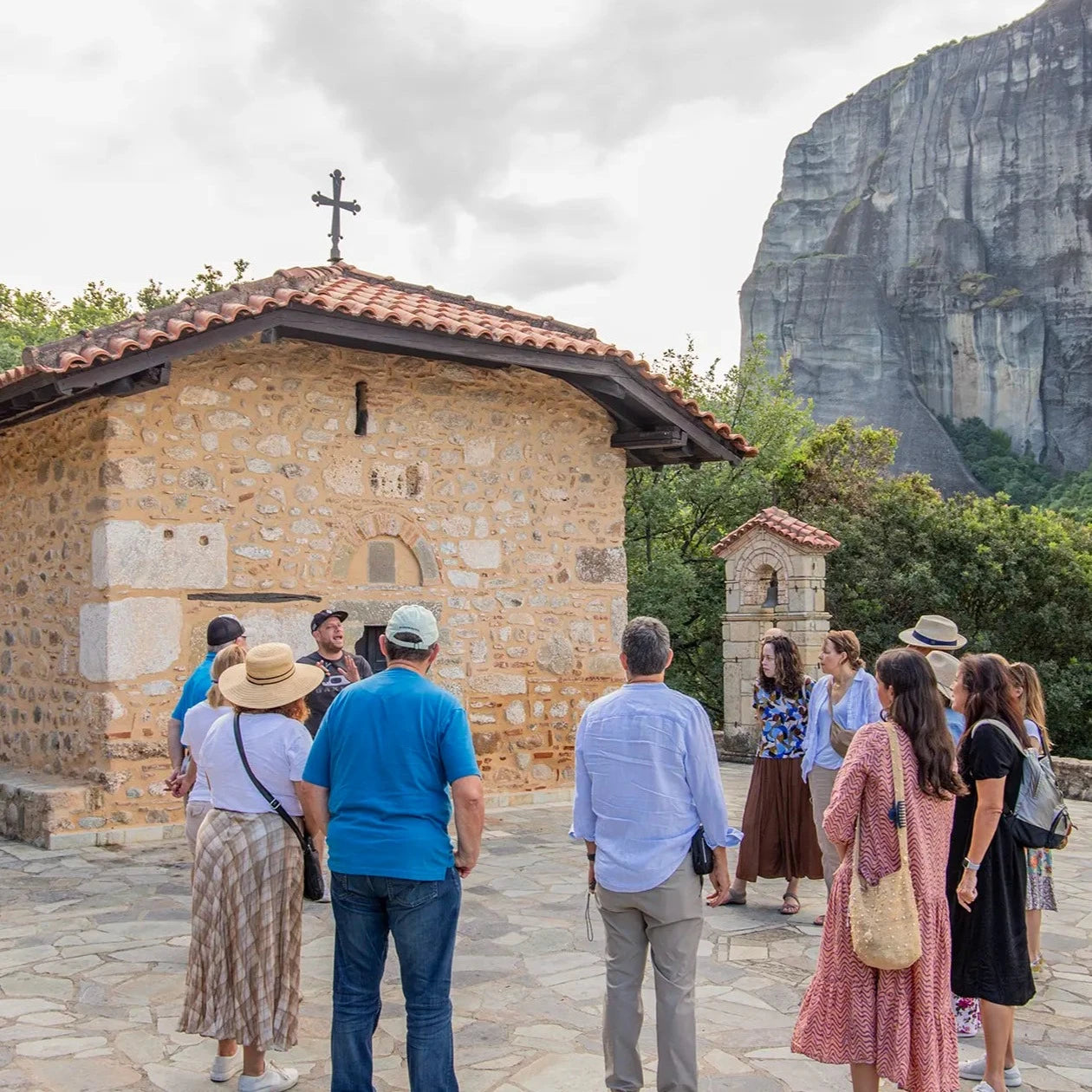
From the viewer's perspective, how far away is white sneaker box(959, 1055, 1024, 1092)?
3.67 m

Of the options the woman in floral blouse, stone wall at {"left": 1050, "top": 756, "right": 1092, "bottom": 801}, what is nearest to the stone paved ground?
the woman in floral blouse

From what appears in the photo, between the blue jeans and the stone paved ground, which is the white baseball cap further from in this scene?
the stone paved ground

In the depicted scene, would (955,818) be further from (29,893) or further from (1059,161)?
(1059,161)

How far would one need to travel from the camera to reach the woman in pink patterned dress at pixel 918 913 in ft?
10.7

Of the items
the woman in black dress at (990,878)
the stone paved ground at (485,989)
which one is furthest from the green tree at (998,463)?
the woman in black dress at (990,878)

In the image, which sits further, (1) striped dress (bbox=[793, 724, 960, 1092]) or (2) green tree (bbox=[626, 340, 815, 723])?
(2) green tree (bbox=[626, 340, 815, 723])

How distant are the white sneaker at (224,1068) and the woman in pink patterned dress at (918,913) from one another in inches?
72.8

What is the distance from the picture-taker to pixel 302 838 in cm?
371

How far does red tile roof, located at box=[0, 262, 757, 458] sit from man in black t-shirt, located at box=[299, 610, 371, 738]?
2.37 m

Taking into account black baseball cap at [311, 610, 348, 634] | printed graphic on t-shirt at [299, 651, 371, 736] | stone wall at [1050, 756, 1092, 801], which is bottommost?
stone wall at [1050, 756, 1092, 801]

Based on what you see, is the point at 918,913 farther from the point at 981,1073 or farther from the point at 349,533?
the point at 349,533

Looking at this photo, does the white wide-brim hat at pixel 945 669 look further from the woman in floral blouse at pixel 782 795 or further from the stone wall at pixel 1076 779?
the stone wall at pixel 1076 779

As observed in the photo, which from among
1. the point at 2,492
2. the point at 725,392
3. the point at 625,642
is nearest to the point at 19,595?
the point at 2,492

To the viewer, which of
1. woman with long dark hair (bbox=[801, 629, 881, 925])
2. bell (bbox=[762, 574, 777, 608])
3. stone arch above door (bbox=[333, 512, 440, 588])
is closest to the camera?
woman with long dark hair (bbox=[801, 629, 881, 925])
